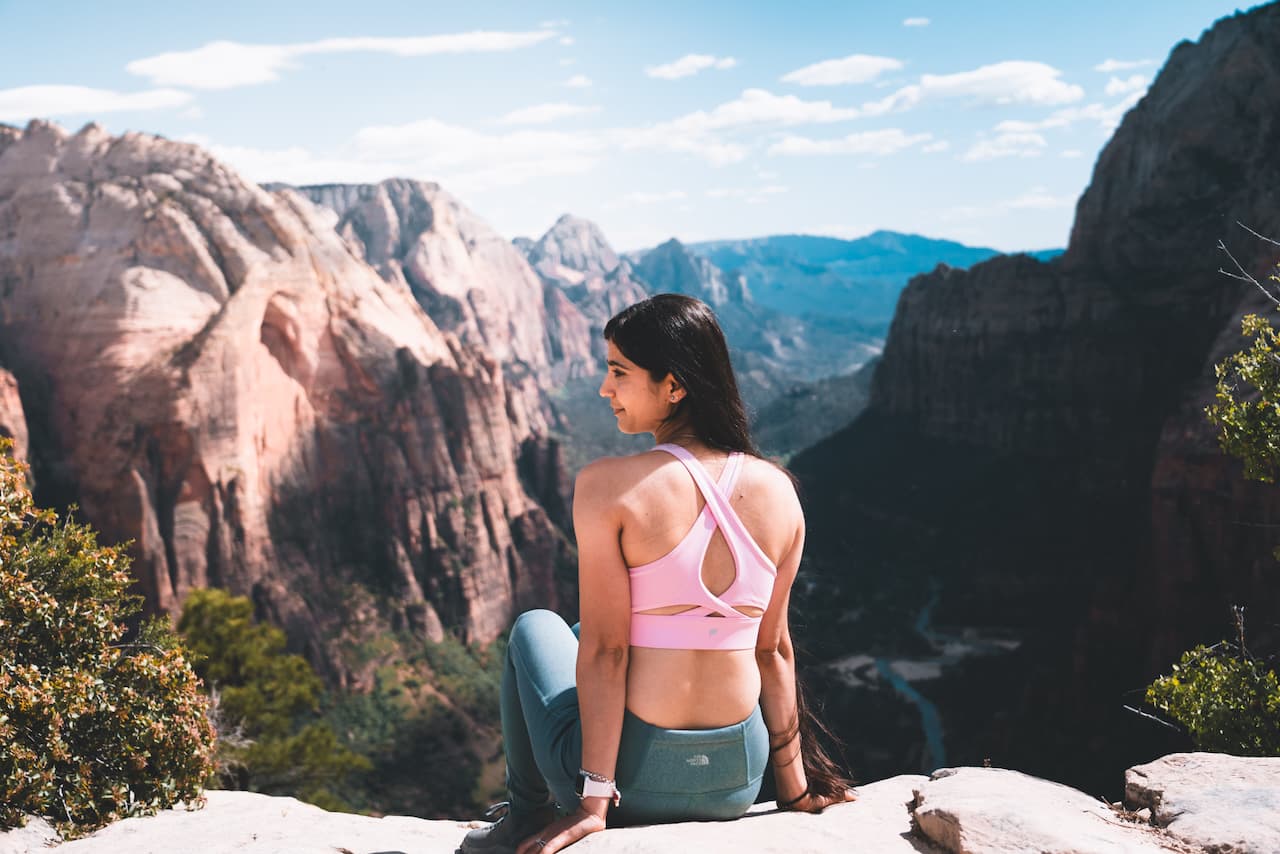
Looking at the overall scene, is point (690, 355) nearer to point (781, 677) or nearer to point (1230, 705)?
point (781, 677)

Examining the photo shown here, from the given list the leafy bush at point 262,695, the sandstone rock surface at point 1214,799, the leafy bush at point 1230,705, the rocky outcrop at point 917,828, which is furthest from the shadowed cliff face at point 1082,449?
the rocky outcrop at point 917,828

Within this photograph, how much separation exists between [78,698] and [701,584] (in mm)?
5637

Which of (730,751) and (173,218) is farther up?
(173,218)

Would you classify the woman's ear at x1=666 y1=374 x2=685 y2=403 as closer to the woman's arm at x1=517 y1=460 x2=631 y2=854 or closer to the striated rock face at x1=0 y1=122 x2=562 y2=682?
the woman's arm at x1=517 y1=460 x2=631 y2=854

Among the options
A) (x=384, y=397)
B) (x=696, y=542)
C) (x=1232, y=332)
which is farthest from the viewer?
(x=384, y=397)

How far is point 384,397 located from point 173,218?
16.2m

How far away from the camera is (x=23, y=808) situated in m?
7.01

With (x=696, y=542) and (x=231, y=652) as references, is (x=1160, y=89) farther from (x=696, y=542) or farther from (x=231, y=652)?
(x=696, y=542)

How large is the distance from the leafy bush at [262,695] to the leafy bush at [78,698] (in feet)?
53.6

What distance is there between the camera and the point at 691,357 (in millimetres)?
5328

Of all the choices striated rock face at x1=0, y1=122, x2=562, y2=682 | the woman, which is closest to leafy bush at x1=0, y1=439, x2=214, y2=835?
the woman

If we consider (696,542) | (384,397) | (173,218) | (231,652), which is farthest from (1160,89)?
(696,542)

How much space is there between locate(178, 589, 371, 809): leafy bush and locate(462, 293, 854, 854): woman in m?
21.0

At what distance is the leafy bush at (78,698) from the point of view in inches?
284
